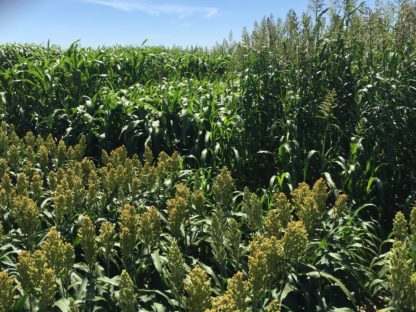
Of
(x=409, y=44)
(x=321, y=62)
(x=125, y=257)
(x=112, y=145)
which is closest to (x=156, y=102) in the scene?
(x=112, y=145)

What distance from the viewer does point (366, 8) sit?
16.1 ft

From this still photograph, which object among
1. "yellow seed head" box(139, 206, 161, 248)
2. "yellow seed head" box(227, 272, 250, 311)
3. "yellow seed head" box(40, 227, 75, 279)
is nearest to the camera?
"yellow seed head" box(227, 272, 250, 311)

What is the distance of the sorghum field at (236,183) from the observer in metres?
2.48

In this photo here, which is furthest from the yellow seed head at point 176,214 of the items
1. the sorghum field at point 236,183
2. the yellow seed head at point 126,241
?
the yellow seed head at point 126,241

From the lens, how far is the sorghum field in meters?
2.48

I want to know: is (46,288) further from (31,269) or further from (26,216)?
(26,216)

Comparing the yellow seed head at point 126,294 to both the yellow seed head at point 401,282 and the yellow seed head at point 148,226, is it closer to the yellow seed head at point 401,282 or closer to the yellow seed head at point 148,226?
the yellow seed head at point 148,226

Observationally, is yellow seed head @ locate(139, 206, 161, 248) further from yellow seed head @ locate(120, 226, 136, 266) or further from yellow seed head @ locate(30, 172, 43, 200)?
yellow seed head @ locate(30, 172, 43, 200)

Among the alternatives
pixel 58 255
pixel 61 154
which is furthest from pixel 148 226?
pixel 61 154

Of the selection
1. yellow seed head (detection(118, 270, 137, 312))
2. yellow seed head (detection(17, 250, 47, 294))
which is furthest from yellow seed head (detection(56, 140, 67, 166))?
yellow seed head (detection(118, 270, 137, 312))

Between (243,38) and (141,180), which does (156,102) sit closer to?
(243,38)

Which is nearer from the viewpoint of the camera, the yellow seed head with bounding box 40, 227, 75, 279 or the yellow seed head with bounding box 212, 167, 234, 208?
the yellow seed head with bounding box 40, 227, 75, 279

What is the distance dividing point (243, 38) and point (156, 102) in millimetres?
1328

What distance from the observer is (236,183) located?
4715 mm
